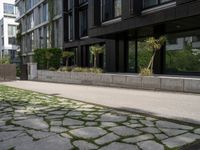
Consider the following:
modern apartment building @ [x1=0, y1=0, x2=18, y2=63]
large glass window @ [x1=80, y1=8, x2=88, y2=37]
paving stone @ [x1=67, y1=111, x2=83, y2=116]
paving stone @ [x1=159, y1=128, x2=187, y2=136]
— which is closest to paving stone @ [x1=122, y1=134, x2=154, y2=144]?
paving stone @ [x1=159, y1=128, x2=187, y2=136]

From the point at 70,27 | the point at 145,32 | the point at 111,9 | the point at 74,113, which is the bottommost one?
the point at 74,113

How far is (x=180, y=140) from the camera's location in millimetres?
4977

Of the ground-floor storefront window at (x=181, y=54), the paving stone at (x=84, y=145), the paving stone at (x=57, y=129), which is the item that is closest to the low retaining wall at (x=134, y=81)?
the ground-floor storefront window at (x=181, y=54)

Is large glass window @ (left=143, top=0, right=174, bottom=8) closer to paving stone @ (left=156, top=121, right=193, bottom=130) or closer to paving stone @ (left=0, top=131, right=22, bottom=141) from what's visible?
paving stone @ (left=156, top=121, right=193, bottom=130)

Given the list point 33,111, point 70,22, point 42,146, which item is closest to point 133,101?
point 33,111

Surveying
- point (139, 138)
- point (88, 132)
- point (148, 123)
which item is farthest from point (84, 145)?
point (148, 123)

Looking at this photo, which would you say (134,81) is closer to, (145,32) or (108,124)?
(145,32)

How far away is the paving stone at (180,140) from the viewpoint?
4766mm

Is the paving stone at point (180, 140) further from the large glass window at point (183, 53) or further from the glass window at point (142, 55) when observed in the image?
the glass window at point (142, 55)

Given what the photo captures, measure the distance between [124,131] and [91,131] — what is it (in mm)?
670

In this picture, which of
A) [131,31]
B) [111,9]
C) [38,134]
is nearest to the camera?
[38,134]

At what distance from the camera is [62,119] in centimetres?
680

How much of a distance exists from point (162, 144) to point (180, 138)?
517 millimetres

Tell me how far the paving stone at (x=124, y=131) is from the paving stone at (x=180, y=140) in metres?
0.72
